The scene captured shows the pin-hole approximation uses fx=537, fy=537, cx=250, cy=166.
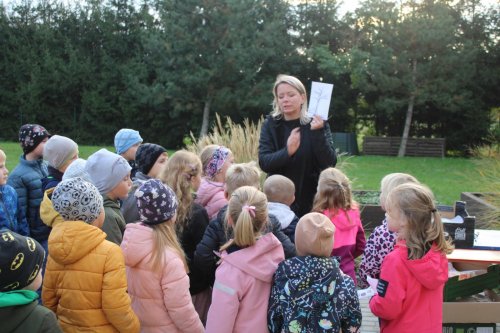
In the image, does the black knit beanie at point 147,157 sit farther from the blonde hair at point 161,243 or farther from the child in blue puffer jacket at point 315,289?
the child in blue puffer jacket at point 315,289

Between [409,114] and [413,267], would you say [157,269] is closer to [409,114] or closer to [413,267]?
[413,267]

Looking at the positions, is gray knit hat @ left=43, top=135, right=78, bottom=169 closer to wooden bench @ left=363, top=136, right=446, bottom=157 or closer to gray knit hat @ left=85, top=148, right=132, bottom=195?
gray knit hat @ left=85, top=148, right=132, bottom=195

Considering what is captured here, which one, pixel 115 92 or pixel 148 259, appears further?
pixel 115 92

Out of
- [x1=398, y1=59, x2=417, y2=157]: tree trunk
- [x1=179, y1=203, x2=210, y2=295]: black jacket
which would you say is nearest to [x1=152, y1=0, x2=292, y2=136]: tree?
[x1=398, y1=59, x2=417, y2=157]: tree trunk

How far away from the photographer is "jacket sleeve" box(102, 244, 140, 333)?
2.35m

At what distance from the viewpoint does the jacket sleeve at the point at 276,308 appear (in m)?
2.58

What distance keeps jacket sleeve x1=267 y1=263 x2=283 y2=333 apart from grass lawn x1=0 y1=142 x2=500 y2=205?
16.9 feet

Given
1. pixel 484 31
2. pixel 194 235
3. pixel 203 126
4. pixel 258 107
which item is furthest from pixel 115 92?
pixel 194 235

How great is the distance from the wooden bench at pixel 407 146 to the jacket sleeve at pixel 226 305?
21004 mm

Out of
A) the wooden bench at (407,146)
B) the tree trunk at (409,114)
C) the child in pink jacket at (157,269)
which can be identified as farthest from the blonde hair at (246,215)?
the wooden bench at (407,146)

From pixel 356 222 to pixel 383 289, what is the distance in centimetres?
86

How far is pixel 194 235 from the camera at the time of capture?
3.23 metres

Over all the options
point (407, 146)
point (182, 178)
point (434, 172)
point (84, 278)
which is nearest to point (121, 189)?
point (182, 178)

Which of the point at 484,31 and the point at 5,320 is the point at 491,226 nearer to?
the point at 5,320
